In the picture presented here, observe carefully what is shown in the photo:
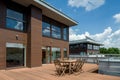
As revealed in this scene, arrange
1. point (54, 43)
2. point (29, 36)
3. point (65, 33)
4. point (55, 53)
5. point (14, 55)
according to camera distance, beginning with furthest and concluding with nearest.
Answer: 1. point (65, 33)
2. point (55, 53)
3. point (54, 43)
4. point (29, 36)
5. point (14, 55)

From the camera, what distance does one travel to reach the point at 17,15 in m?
11.6

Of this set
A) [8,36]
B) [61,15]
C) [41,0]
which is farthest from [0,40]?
[61,15]

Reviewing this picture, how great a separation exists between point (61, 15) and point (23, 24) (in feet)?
16.1

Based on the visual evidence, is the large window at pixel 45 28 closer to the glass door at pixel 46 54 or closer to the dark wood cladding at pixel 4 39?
the glass door at pixel 46 54

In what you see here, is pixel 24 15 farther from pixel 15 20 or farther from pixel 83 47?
pixel 83 47

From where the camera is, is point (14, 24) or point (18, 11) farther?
point (18, 11)

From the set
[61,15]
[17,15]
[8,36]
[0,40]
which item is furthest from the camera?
[61,15]

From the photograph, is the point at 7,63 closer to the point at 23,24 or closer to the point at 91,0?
the point at 23,24

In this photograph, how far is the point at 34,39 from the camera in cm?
1222

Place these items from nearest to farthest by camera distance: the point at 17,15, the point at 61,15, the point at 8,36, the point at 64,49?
the point at 8,36 → the point at 17,15 → the point at 61,15 → the point at 64,49

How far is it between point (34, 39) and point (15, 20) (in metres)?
2.18

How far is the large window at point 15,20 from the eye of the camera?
10864mm

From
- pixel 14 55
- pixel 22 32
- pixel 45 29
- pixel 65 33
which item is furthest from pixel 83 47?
pixel 14 55

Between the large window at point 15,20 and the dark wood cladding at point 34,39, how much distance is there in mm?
667
